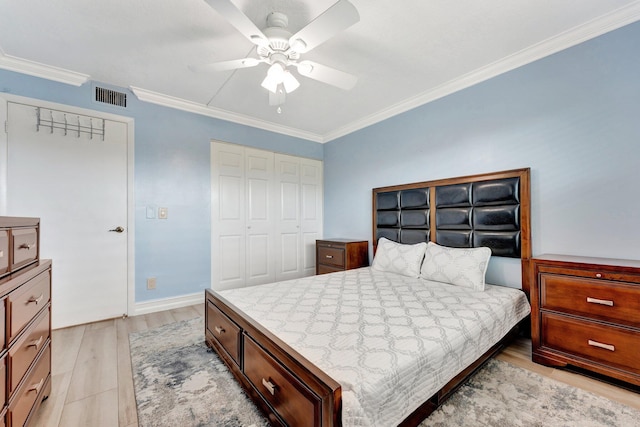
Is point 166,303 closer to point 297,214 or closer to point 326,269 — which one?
point 326,269

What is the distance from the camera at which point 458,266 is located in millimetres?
2367

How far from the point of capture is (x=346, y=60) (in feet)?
7.92

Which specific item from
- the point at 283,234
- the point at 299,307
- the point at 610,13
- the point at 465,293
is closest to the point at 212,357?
the point at 299,307

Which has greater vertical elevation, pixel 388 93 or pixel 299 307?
pixel 388 93

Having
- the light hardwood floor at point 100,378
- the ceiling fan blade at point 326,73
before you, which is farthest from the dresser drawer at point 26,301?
the ceiling fan blade at point 326,73

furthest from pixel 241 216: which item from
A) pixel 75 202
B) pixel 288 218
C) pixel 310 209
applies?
pixel 75 202

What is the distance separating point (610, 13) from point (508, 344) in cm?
262

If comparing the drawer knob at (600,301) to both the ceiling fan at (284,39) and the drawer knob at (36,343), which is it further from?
the drawer knob at (36,343)

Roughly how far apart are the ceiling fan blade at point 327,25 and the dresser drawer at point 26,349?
2.07 metres

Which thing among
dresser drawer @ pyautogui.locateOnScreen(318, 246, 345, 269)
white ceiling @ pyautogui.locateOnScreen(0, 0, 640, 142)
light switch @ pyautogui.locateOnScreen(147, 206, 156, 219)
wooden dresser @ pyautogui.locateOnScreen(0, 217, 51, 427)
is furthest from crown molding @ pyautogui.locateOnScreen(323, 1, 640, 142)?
wooden dresser @ pyautogui.locateOnScreen(0, 217, 51, 427)

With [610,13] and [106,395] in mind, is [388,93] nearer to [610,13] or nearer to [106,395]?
[610,13]

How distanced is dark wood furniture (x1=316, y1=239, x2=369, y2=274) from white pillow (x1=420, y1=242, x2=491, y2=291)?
1.08m

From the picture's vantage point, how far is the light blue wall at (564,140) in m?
1.92

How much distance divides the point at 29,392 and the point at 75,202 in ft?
6.75
